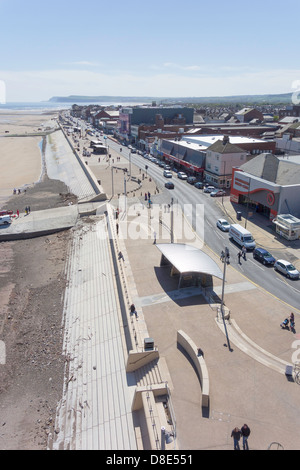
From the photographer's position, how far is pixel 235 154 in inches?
2195

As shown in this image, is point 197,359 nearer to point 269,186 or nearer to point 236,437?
point 236,437

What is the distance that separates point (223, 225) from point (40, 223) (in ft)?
77.0

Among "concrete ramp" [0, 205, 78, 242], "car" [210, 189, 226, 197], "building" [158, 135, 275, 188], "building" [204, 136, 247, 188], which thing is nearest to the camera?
"concrete ramp" [0, 205, 78, 242]

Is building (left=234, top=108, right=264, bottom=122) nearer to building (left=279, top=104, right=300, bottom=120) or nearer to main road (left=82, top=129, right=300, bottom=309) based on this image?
building (left=279, top=104, right=300, bottom=120)

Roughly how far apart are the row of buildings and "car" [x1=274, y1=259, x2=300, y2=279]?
11.9m

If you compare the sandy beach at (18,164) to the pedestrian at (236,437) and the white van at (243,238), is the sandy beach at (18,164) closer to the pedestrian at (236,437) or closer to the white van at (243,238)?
the white van at (243,238)

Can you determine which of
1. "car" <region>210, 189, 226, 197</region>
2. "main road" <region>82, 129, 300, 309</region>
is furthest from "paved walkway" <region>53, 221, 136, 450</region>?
"car" <region>210, 189, 226, 197</region>

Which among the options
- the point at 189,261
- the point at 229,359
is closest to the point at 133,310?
the point at 189,261

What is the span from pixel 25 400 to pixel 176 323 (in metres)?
9.71

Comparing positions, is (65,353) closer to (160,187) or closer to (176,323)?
(176,323)

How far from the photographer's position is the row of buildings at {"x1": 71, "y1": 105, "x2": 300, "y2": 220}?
39.9m

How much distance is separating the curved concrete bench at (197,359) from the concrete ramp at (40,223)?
28.3 metres

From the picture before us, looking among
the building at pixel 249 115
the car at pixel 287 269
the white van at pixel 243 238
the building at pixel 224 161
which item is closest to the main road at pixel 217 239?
the car at pixel 287 269

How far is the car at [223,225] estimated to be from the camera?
38.0 metres
